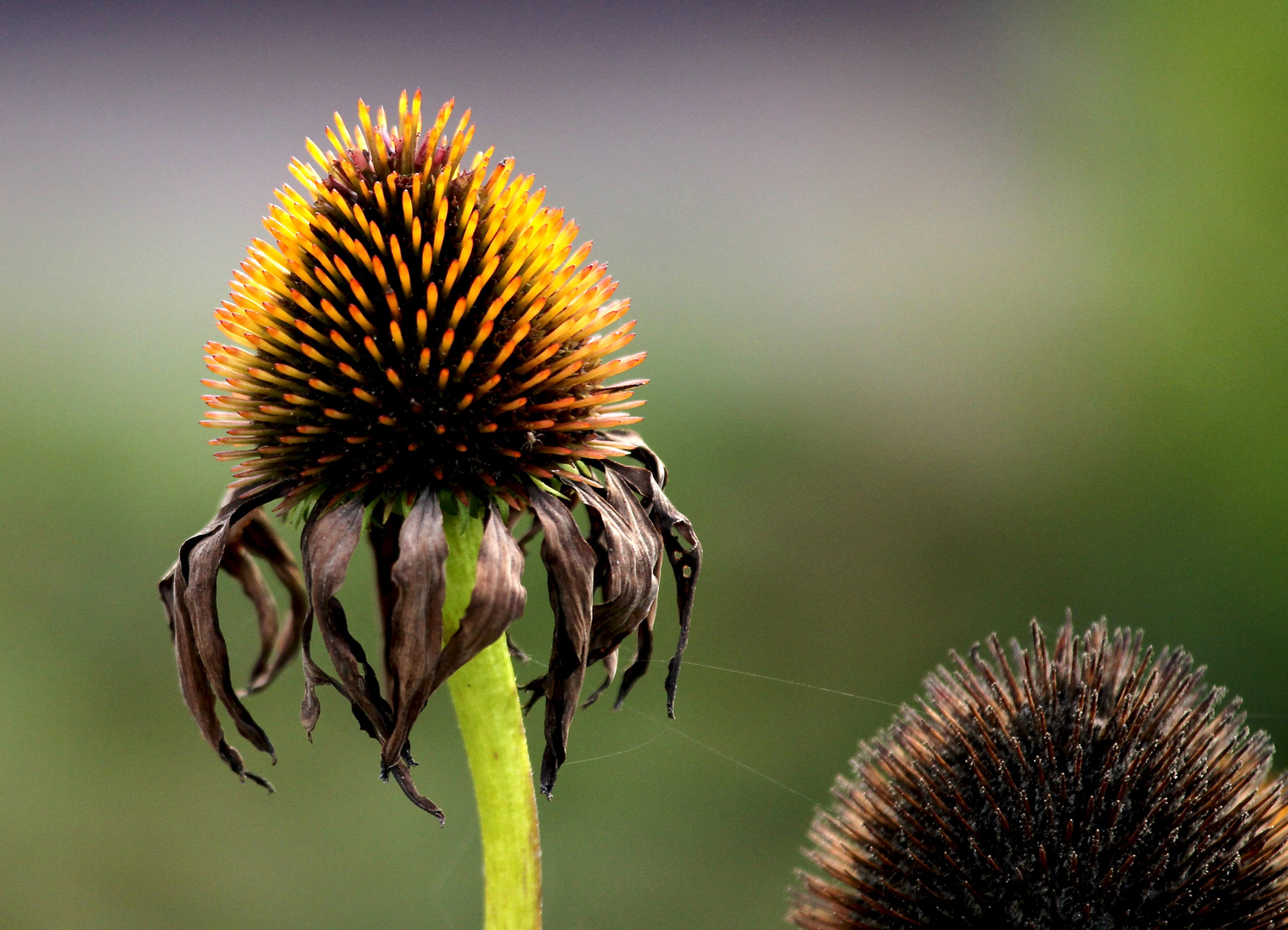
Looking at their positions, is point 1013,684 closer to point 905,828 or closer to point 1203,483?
point 905,828

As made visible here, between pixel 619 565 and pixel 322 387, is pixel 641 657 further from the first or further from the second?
pixel 322 387

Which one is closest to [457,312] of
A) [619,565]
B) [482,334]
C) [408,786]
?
[482,334]

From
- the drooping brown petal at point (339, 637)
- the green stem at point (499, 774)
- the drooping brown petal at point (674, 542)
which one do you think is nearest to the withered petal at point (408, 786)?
the drooping brown petal at point (339, 637)

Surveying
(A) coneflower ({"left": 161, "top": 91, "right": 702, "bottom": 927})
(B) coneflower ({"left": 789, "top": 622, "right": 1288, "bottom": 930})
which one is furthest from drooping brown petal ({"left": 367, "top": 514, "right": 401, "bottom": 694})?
(B) coneflower ({"left": 789, "top": 622, "right": 1288, "bottom": 930})

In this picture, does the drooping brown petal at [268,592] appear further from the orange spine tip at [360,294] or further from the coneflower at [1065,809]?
the coneflower at [1065,809]

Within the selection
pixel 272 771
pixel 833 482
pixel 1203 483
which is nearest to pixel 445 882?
pixel 272 771

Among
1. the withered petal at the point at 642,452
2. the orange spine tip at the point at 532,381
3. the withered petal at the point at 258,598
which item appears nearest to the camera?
the orange spine tip at the point at 532,381
